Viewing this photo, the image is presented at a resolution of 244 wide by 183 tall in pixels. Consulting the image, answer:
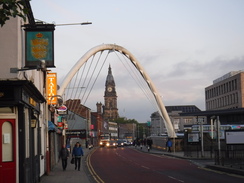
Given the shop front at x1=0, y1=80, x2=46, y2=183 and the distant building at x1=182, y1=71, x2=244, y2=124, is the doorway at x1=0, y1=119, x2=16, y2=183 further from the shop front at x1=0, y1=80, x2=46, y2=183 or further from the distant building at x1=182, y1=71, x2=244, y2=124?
the distant building at x1=182, y1=71, x2=244, y2=124

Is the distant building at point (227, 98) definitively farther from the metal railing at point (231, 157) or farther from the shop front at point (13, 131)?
the shop front at point (13, 131)

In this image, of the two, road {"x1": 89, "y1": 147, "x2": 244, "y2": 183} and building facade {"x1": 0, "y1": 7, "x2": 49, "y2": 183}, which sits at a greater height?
building facade {"x1": 0, "y1": 7, "x2": 49, "y2": 183}

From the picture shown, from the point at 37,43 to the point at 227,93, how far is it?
99.6 meters

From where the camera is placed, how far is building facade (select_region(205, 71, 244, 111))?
100 m

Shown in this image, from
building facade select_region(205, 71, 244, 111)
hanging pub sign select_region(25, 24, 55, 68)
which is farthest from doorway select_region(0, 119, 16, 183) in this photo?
building facade select_region(205, 71, 244, 111)

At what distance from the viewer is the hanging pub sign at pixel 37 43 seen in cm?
1572

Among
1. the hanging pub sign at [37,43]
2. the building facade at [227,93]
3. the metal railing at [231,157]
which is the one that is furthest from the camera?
the building facade at [227,93]

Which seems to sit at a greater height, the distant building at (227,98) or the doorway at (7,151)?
the distant building at (227,98)

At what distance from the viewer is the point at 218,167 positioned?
2802 cm

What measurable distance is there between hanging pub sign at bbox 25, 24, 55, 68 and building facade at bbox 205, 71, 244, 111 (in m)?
87.7

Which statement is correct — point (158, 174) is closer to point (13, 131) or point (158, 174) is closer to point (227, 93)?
point (13, 131)

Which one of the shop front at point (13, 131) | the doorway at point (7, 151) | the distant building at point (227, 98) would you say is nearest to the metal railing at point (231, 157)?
the shop front at point (13, 131)

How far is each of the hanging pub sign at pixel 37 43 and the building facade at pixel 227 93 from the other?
288 ft

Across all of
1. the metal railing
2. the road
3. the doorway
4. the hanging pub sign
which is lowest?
the road
